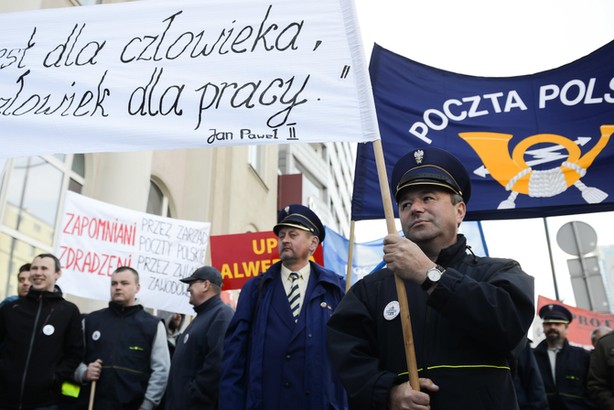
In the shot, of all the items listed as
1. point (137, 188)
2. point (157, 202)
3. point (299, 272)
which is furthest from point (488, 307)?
point (157, 202)

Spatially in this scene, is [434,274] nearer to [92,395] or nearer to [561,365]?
[92,395]

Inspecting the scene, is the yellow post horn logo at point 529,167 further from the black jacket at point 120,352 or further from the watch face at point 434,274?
the black jacket at point 120,352

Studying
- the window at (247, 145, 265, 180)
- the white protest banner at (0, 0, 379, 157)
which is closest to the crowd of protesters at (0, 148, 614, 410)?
the white protest banner at (0, 0, 379, 157)

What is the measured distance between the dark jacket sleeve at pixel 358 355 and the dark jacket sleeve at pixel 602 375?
432 cm

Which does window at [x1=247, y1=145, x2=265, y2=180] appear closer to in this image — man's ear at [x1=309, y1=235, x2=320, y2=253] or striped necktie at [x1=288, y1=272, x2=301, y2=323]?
man's ear at [x1=309, y1=235, x2=320, y2=253]

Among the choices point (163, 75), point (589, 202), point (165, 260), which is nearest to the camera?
point (163, 75)

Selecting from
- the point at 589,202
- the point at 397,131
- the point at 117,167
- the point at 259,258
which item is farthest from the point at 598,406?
the point at 117,167

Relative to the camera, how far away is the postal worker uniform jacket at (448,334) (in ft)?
6.89

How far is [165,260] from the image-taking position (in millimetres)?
7887

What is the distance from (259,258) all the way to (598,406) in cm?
438

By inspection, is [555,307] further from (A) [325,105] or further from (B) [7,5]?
(B) [7,5]

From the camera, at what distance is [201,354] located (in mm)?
5082

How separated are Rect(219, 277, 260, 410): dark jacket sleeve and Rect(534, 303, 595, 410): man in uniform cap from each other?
4.06 m

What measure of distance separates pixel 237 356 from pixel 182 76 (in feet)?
5.50
